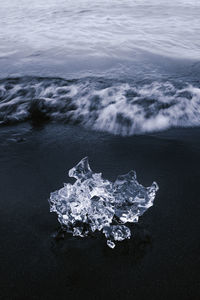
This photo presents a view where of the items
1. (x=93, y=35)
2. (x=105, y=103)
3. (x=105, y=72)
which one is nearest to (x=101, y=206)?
(x=105, y=103)

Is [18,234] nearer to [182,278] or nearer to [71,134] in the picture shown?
[182,278]

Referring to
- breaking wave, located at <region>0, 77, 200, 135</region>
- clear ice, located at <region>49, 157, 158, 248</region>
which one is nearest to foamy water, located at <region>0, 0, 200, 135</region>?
breaking wave, located at <region>0, 77, 200, 135</region>

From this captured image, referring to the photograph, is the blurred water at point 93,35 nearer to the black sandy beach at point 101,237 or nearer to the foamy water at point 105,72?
the foamy water at point 105,72

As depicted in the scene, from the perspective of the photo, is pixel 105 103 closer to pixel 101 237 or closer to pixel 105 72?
pixel 105 72

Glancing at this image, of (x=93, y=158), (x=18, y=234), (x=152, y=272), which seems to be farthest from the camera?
(x=93, y=158)

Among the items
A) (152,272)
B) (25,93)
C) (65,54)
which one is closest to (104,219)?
(152,272)

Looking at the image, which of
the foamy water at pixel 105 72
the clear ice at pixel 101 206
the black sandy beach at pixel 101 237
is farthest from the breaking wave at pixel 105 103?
the clear ice at pixel 101 206
